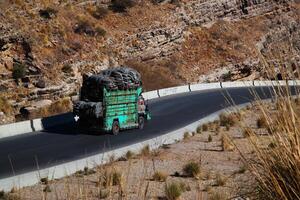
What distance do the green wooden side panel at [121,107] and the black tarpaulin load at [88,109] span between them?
0.31 metres

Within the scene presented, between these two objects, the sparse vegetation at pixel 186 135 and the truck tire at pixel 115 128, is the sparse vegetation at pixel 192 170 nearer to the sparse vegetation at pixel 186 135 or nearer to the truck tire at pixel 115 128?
the sparse vegetation at pixel 186 135

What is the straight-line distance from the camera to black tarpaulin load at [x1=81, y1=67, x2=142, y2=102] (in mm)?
25516

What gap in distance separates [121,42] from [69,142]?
3469 cm

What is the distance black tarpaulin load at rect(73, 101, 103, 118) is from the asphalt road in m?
0.97

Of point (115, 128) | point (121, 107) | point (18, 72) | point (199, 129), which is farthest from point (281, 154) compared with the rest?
point (18, 72)

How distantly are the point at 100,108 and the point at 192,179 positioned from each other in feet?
35.7

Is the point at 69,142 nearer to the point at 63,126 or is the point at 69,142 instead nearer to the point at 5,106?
the point at 63,126

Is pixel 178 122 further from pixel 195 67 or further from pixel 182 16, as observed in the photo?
pixel 182 16

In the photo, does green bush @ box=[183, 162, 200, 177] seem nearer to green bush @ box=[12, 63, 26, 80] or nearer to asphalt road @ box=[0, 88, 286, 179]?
asphalt road @ box=[0, 88, 286, 179]

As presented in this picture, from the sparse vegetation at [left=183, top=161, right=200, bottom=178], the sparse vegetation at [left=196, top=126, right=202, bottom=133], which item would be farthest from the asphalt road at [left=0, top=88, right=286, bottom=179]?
the sparse vegetation at [left=183, top=161, right=200, bottom=178]

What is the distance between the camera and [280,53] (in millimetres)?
4590

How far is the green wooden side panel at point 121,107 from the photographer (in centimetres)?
2489

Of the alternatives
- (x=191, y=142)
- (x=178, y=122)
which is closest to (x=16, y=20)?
(x=178, y=122)

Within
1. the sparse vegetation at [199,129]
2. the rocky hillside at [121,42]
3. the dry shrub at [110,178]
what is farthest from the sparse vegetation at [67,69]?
the dry shrub at [110,178]
